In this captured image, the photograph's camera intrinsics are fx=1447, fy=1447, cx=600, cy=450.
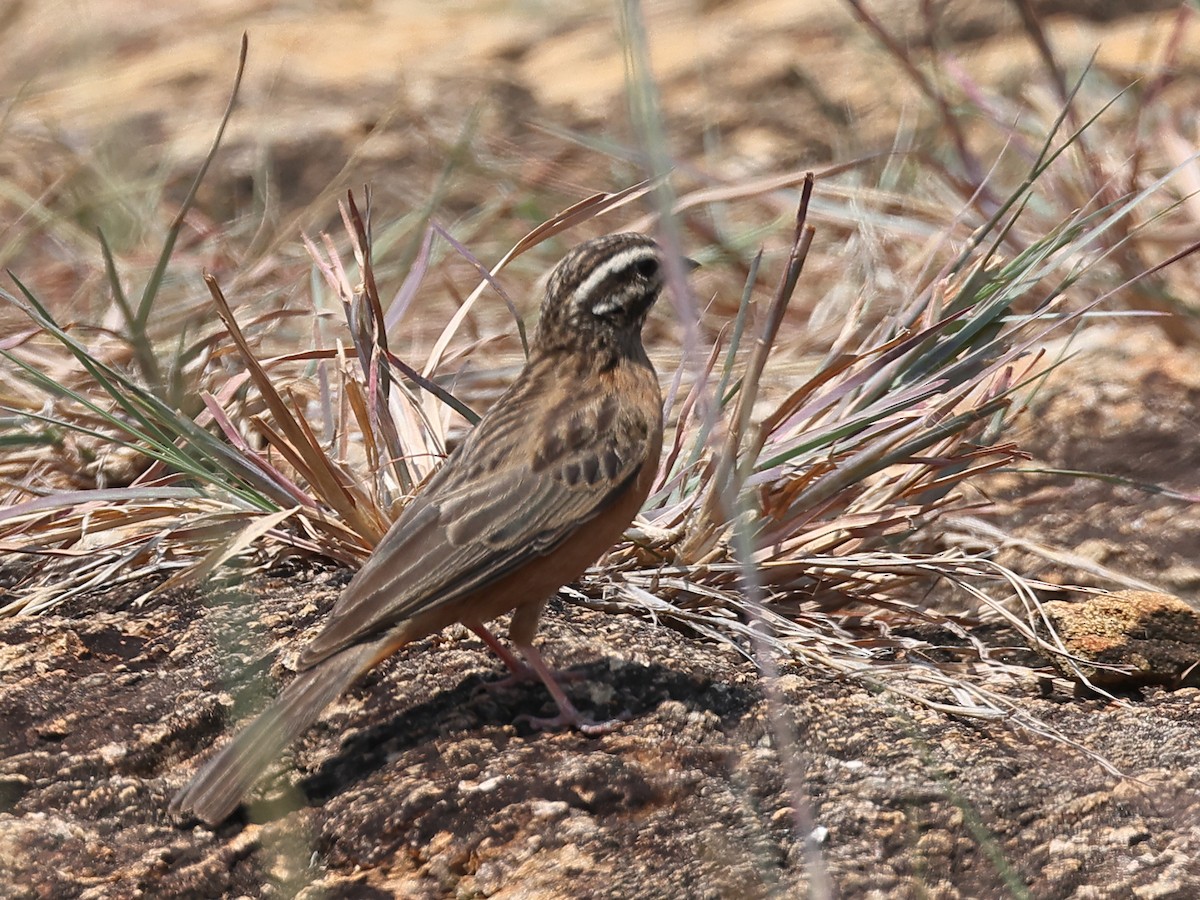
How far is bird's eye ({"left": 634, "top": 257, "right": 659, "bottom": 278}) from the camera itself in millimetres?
4656

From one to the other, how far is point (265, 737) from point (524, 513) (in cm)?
96

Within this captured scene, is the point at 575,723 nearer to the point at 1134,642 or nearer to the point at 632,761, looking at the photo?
the point at 632,761

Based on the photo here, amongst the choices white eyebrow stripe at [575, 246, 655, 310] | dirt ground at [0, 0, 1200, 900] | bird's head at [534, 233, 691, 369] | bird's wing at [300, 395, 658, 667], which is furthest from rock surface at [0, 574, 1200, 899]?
white eyebrow stripe at [575, 246, 655, 310]

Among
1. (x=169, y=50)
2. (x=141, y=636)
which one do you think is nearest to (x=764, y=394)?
(x=141, y=636)

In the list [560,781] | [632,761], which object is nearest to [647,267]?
[632,761]

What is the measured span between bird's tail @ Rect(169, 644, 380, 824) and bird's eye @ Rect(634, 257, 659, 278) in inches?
62.8

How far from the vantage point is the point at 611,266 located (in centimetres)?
464

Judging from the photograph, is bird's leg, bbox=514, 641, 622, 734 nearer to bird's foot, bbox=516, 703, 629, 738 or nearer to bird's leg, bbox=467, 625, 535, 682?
bird's foot, bbox=516, 703, 629, 738

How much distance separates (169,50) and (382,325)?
8.21 m

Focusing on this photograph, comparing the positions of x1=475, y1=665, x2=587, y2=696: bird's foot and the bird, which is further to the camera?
x1=475, y1=665, x2=587, y2=696: bird's foot

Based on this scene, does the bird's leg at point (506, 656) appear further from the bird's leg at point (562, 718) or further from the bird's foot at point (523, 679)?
the bird's leg at point (562, 718)

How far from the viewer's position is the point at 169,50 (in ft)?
39.2

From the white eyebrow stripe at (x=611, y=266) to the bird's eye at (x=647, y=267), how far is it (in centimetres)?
2

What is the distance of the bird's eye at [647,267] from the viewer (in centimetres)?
466
